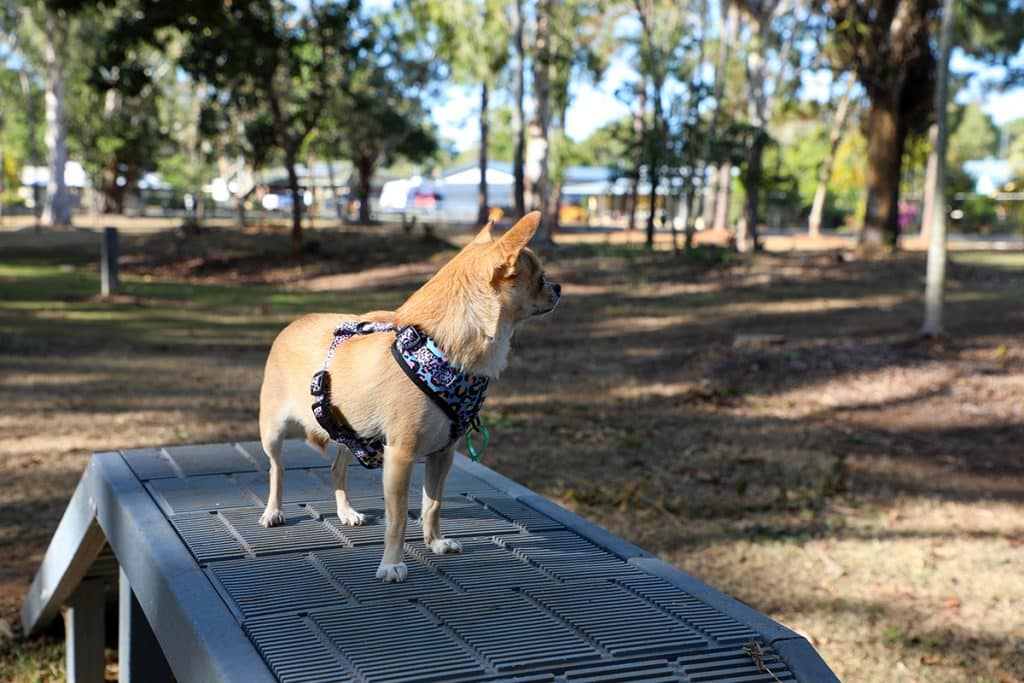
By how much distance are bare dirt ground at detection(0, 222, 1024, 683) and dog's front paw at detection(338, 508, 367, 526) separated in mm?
1312

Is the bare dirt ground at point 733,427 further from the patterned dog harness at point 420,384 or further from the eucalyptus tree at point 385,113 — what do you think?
the eucalyptus tree at point 385,113

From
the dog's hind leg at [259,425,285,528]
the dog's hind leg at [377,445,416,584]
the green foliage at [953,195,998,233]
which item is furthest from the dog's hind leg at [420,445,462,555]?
the green foliage at [953,195,998,233]

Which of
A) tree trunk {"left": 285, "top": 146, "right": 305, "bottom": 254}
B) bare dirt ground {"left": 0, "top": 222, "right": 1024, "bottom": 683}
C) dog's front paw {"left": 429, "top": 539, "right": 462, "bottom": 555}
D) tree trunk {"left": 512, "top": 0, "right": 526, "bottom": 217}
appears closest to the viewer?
dog's front paw {"left": 429, "top": 539, "right": 462, "bottom": 555}

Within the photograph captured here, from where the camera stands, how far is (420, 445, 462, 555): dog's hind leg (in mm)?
3470

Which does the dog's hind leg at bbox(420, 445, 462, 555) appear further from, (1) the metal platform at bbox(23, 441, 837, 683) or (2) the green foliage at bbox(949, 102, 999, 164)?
(2) the green foliage at bbox(949, 102, 999, 164)

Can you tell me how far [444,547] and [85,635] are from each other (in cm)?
205

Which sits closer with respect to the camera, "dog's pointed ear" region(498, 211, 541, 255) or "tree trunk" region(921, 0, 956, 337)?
"dog's pointed ear" region(498, 211, 541, 255)

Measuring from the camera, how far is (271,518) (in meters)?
3.86

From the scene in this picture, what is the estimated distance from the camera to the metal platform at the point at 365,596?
2695 mm

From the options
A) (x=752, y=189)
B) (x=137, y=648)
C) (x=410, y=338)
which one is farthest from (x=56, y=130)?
(x=410, y=338)

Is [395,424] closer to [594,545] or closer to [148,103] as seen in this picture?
[594,545]

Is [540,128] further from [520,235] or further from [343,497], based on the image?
[520,235]

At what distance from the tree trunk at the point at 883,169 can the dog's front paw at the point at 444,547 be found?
21355 millimetres

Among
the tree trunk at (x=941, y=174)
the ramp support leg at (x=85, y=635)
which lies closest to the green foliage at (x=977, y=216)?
the tree trunk at (x=941, y=174)
